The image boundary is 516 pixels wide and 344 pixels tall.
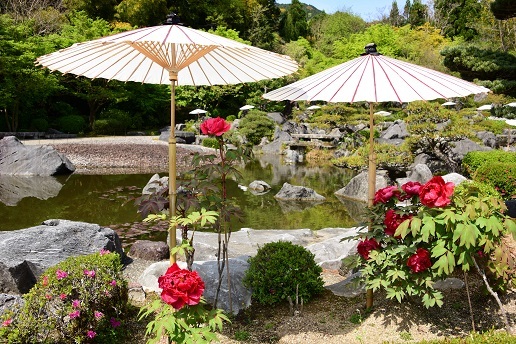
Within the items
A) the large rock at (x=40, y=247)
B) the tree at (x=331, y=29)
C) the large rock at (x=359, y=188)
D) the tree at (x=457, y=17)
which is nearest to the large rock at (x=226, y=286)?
the large rock at (x=40, y=247)

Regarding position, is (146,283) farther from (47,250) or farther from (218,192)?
(218,192)

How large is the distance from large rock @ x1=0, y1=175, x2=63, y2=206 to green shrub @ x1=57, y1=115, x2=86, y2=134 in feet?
33.0

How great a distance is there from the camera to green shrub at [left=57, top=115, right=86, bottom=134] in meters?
22.6

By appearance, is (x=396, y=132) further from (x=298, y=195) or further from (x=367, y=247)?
(x=367, y=247)

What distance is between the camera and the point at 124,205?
9.80 m

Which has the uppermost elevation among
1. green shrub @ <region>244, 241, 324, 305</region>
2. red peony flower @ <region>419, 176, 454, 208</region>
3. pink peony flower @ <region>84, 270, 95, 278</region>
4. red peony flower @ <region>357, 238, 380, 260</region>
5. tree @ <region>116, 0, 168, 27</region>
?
tree @ <region>116, 0, 168, 27</region>

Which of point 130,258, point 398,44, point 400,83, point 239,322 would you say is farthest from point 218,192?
point 398,44

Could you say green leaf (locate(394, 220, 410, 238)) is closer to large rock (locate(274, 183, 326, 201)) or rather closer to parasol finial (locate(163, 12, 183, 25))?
parasol finial (locate(163, 12, 183, 25))

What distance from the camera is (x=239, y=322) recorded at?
352 centimetres

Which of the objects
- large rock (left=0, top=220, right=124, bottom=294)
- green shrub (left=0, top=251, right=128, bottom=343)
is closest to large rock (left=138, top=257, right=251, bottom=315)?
green shrub (left=0, top=251, right=128, bottom=343)

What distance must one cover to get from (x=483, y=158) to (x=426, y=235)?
9.39m

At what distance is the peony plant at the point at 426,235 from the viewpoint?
2.88 metres

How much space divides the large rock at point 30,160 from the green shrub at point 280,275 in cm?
1143

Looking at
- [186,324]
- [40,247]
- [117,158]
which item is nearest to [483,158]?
[40,247]
